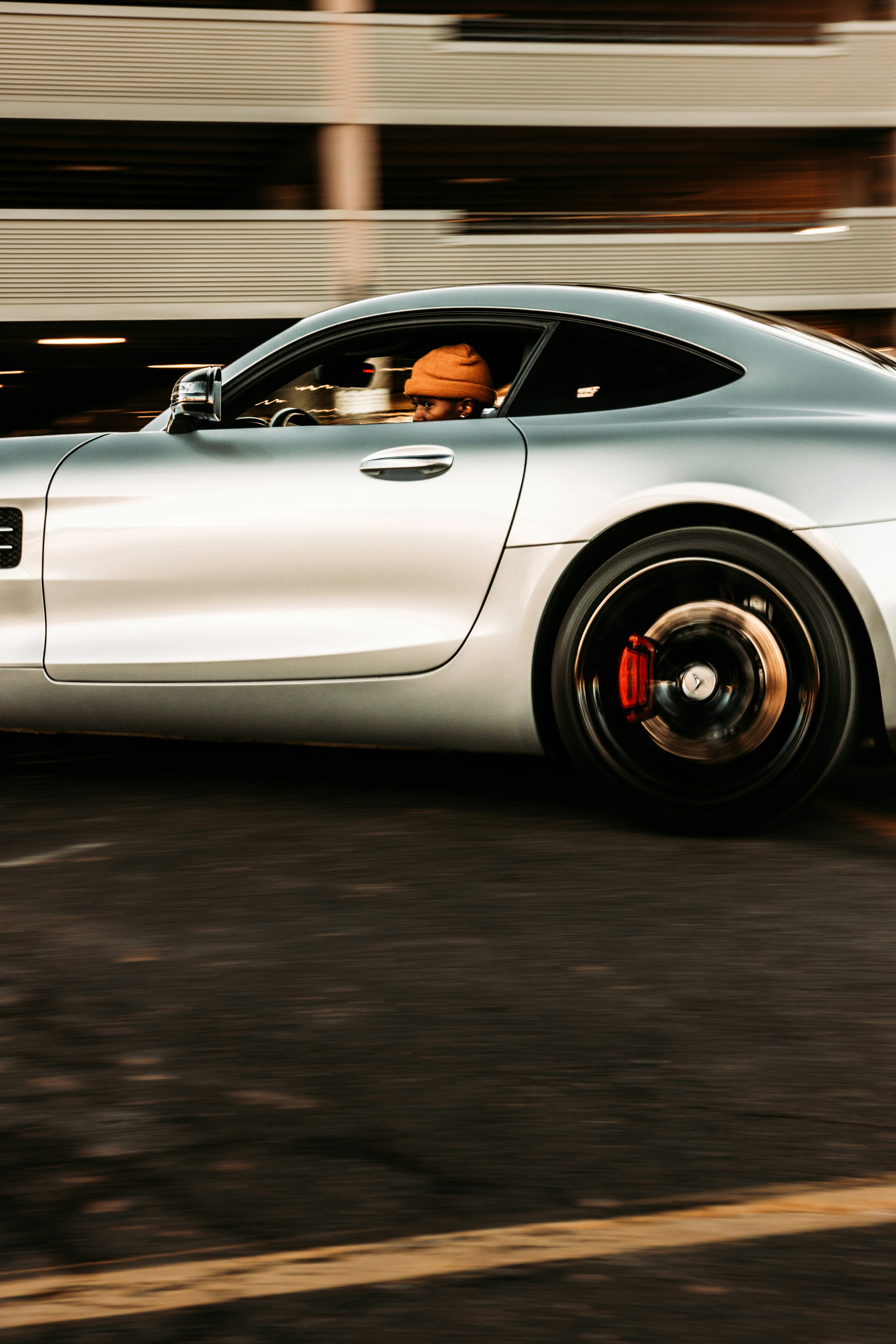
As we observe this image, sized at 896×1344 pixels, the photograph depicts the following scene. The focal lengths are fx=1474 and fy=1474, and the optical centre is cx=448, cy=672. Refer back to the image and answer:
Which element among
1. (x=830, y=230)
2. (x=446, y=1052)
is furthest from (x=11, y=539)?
(x=830, y=230)

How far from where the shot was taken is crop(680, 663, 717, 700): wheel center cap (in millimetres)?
3717

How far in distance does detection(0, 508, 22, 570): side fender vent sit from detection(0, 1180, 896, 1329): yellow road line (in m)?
2.71

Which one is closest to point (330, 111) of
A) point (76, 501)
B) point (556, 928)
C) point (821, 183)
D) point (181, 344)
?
point (181, 344)

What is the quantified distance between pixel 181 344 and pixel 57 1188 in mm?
21246

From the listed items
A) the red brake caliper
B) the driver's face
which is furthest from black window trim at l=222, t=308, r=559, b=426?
the red brake caliper

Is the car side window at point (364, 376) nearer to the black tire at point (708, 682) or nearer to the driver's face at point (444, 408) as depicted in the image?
the driver's face at point (444, 408)

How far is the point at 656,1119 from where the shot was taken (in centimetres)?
223

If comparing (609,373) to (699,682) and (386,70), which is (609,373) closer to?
(699,682)

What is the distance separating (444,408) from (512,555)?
0.61 meters

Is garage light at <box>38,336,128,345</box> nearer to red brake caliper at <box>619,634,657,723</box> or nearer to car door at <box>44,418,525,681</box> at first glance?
car door at <box>44,418,525,681</box>

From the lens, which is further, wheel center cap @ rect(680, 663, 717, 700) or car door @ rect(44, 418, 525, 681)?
car door @ rect(44, 418, 525, 681)

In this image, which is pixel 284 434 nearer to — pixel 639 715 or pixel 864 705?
pixel 639 715

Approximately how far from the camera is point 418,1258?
1.85 meters

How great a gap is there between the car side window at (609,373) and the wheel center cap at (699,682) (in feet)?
2.39
